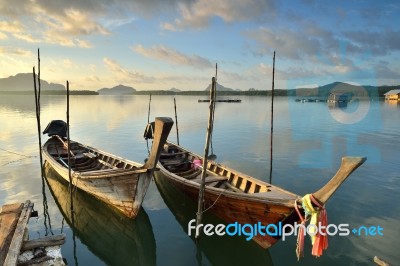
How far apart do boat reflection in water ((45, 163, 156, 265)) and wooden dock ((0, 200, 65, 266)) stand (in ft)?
7.85

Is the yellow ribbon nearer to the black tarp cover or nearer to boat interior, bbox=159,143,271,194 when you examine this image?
boat interior, bbox=159,143,271,194

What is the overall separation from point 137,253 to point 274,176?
35.3 feet

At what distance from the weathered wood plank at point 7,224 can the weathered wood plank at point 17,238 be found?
112 mm

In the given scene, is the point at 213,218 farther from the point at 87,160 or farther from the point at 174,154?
the point at 87,160

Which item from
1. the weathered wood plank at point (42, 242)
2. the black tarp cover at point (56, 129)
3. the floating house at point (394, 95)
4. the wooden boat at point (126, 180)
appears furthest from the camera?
the floating house at point (394, 95)

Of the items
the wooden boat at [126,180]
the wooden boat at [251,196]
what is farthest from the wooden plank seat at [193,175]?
the wooden boat at [126,180]

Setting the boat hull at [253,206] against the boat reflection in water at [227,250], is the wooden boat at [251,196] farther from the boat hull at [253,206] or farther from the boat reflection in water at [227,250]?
the boat reflection in water at [227,250]

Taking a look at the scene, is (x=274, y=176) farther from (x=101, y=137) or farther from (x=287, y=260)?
(x=101, y=137)

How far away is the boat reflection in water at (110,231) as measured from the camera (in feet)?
32.1

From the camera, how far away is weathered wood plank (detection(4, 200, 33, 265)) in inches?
258

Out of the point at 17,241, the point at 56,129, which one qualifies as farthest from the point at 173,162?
the point at 56,129

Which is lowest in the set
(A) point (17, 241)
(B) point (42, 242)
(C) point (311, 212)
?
(B) point (42, 242)

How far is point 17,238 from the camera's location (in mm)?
7355

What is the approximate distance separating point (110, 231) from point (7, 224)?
393 centimetres
